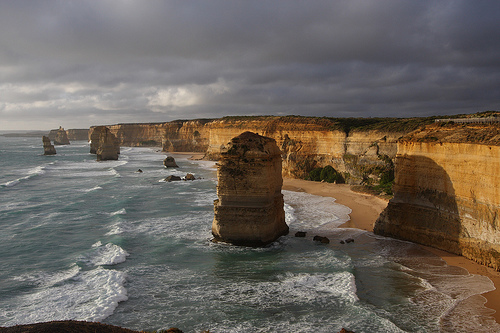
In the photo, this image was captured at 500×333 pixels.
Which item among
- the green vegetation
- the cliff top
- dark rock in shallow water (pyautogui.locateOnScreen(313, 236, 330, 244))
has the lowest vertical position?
dark rock in shallow water (pyautogui.locateOnScreen(313, 236, 330, 244))

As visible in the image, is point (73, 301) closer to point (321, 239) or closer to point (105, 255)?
point (105, 255)

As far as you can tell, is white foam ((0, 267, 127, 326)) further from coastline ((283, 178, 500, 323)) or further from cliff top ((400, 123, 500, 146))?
cliff top ((400, 123, 500, 146))

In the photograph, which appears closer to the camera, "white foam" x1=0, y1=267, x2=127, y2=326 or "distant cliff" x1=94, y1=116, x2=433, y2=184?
"white foam" x1=0, y1=267, x2=127, y2=326

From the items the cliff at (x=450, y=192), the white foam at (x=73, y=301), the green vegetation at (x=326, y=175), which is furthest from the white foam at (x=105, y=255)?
the green vegetation at (x=326, y=175)

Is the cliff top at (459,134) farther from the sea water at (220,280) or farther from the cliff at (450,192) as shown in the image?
the sea water at (220,280)

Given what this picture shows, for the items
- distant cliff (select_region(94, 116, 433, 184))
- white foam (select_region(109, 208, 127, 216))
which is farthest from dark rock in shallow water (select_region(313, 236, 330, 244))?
distant cliff (select_region(94, 116, 433, 184))

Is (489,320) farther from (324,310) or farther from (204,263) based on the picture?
(204,263)

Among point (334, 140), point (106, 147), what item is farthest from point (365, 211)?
point (106, 147)

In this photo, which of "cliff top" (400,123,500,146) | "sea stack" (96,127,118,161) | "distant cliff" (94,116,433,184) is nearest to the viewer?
"cliff top" (400,123,500,146)
